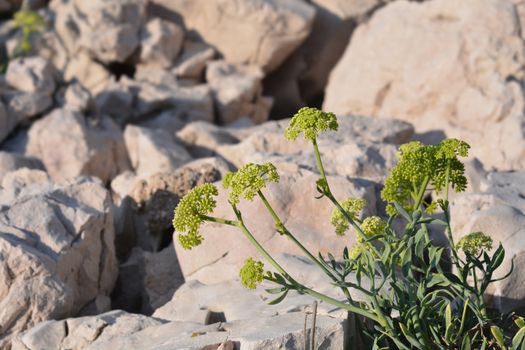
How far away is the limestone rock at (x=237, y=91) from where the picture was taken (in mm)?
14484

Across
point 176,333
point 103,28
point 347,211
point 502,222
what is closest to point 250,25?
point 103,28

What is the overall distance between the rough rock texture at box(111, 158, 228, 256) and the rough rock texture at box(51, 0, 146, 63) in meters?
6.93

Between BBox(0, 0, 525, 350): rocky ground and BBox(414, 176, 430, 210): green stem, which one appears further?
BBox(0, 0, 525, 350): rocky ground

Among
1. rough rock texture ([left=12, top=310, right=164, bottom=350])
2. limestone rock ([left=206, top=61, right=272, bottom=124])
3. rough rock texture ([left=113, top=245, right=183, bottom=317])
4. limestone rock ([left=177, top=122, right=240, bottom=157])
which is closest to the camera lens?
rough rock texture ([left=12, top=310, right=164, bottom=350])

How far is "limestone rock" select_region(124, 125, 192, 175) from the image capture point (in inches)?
418

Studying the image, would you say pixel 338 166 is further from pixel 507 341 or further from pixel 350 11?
pixel 350 11

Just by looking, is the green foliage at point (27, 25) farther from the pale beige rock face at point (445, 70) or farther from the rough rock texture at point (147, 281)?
the rough rock texture at point (147, 281)

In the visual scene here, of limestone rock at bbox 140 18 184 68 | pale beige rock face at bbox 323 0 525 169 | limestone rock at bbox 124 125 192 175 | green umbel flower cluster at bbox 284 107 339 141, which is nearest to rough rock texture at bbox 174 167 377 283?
green umbel flower cluster at bbox 284 107 339 141

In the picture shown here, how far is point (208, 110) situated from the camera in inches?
557

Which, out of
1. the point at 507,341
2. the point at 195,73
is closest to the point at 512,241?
the point at 507,341

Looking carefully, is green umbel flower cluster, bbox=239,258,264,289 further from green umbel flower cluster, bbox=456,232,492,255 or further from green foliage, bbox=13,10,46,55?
green foliage, bbox=13,10,46,55

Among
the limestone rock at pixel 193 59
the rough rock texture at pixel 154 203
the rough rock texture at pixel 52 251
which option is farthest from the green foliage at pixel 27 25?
the rough rock texture at pixel 52 251

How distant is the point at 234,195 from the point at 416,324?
1168 millimetres

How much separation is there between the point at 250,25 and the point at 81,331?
1046cm
